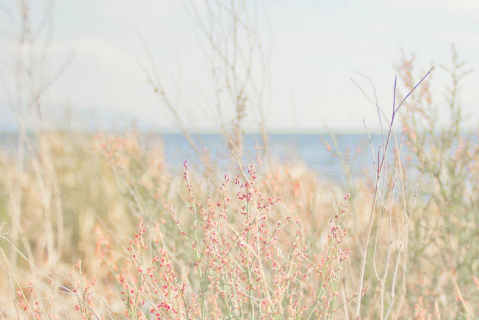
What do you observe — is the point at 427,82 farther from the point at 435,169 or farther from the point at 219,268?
the point at 219,268

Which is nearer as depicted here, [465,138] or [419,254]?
[419,254]

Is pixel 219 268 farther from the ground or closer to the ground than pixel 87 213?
farther from the ground

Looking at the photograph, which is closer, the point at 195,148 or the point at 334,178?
the point at 195,148

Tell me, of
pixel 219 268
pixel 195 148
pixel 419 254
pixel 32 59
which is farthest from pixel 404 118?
pixel 32 59

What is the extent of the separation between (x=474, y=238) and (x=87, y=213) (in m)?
3.10

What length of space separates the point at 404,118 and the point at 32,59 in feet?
5.82

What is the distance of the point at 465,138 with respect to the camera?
2.57m

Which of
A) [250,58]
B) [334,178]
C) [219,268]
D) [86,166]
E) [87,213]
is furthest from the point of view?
[86,166]

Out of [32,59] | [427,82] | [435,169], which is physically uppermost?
[32,59]

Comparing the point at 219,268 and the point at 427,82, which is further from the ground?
the point at 427,82

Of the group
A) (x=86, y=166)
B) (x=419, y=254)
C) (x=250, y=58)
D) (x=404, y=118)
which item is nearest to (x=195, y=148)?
(x=250, y=58)

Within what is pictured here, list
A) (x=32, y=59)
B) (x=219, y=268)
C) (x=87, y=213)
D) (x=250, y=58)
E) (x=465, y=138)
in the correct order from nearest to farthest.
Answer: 1. (x=219, y=268)
2. (x=32, y=59)
3. (x=250, y=58)
4. (x=465, y=138)
5. (x=87, y=213)

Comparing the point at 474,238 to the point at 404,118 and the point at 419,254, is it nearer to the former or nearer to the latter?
the point at 419,254

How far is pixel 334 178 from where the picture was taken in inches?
121
